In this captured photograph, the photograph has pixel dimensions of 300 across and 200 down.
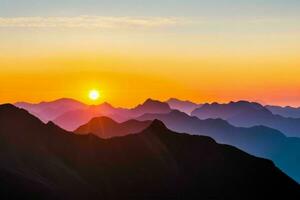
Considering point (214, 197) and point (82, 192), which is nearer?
point (82, 192)

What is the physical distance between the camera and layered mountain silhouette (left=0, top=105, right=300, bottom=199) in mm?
139125

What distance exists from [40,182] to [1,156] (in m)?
16.8

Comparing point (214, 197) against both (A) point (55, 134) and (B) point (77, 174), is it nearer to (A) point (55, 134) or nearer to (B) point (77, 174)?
(B) point (77, 174)

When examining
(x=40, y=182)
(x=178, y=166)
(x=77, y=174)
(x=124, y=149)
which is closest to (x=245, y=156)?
(x=178, y=166)

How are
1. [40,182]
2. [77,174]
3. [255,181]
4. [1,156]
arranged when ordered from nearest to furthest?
1. [40,182]
2. [1,156]
3. [77,174]
4. [255,181]

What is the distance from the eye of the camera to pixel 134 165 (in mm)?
155875

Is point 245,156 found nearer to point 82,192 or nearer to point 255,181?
point 255,181

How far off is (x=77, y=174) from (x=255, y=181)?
59.0 meters

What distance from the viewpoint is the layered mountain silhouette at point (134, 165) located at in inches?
5477

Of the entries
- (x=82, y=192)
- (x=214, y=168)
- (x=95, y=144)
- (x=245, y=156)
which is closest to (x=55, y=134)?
(x=95, y=144)

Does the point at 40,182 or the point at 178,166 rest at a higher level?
the point at 178,166

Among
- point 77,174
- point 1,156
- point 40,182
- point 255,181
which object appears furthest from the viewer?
point 255,181

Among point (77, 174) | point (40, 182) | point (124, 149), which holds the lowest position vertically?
point (40, 182)

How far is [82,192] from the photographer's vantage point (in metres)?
133
